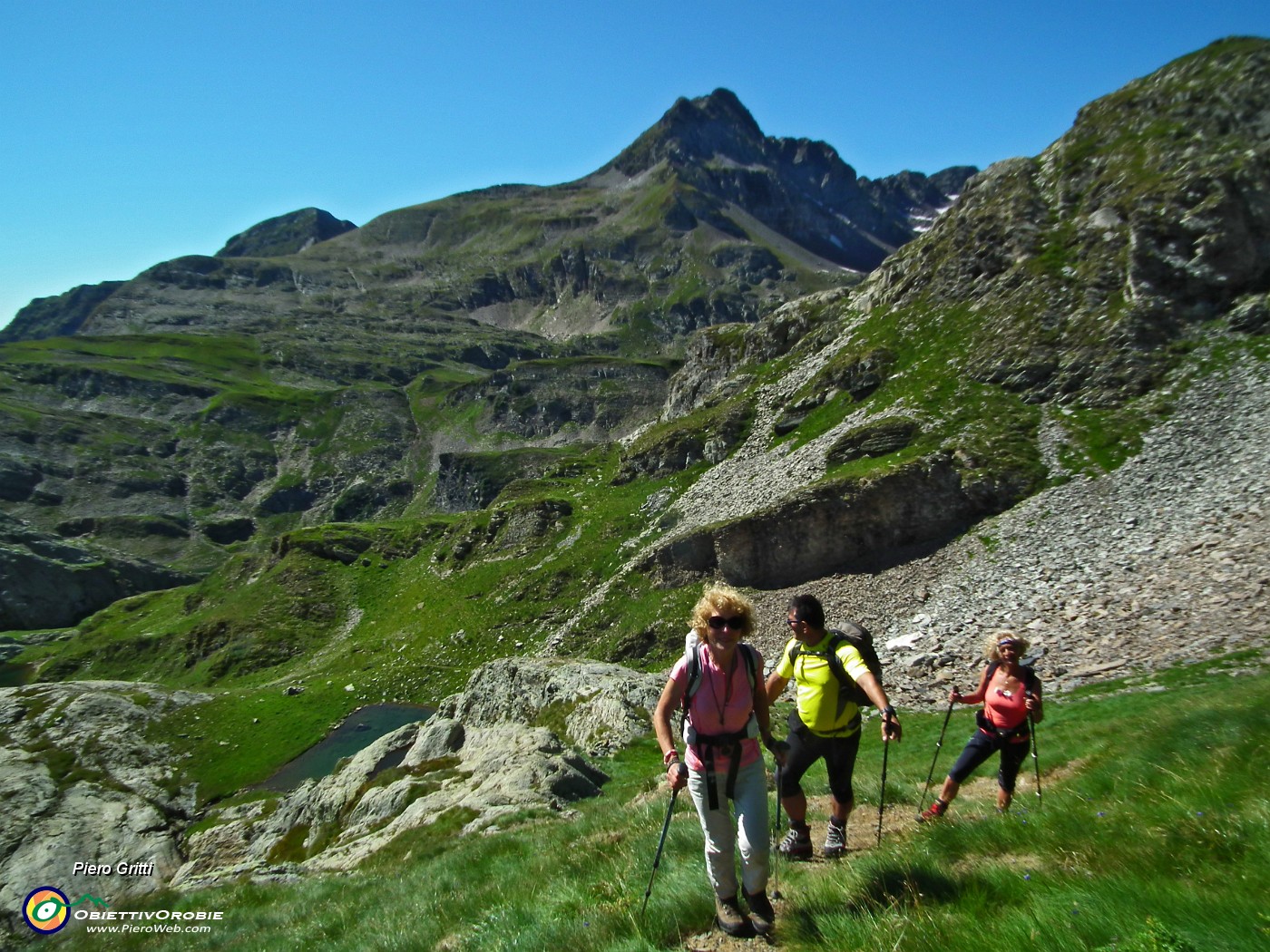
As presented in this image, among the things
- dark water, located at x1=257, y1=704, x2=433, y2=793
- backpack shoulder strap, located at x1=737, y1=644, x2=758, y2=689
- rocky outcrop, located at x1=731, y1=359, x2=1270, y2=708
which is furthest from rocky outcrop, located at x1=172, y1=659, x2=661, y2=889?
dark water, located at x1=257, y1=704, x2=433, y2=793

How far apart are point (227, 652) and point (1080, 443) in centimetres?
9582

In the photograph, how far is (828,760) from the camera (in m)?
8.34

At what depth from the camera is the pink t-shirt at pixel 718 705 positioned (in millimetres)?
6598

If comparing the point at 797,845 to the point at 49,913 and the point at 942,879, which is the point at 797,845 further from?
the point at 49,913

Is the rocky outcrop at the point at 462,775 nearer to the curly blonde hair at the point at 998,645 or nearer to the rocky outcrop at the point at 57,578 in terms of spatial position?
the curly blonde hair at the point at 998,645

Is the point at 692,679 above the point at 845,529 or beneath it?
above

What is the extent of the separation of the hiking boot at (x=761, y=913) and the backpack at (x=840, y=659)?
275 centimetres

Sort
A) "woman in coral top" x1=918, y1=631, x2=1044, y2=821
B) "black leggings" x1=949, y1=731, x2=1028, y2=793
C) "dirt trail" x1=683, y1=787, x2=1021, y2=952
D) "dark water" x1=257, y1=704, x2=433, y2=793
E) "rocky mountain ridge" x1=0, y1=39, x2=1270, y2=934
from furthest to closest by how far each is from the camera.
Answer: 1. "dark water" x1=257, y1=704, x2=433, y2=793
2. "rocky mountain ridge" x1=0, y1=39, x2=1270, y2=934
3. "black leggings" x1=949, y1=731, x2=1028, y2=793
4. "woman in coral top" x1=918, y1=631, x2=1044, y2=821
5. "dirt trail" x1=683, y1=787, x2=1021, y2=952

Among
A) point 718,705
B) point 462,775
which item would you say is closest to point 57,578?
point 462,775

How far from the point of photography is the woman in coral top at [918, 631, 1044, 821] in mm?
9602

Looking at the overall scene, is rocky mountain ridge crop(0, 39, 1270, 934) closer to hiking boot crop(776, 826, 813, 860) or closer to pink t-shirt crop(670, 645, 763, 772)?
hiking boot crop(776, 826, 813, 860)

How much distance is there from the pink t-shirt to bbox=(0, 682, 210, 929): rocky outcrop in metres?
28.4

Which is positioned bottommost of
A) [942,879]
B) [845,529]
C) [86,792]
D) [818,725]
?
[86,792]

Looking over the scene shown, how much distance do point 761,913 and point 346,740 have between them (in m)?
63.3
